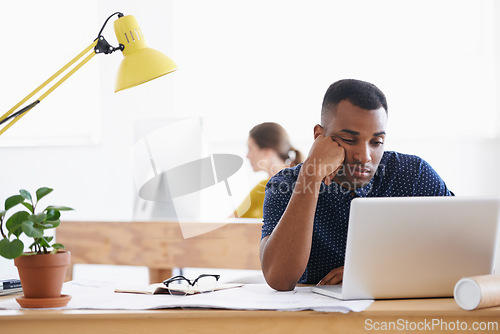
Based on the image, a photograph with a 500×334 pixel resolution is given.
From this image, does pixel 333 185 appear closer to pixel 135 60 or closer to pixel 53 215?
pixel 135 60

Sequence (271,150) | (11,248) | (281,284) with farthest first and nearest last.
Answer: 1. (271,150)
2. (281,284)
3. (11,248)

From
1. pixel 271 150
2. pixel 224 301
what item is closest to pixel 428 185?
pixel 224 301

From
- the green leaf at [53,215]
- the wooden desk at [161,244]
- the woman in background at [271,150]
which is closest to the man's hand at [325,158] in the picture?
the green leaf at [53,215]

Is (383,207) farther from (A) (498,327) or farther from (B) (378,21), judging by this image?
(B) (378,21)

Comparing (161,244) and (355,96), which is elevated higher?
(355,96)

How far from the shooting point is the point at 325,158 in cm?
144

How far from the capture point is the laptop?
1.12 metres

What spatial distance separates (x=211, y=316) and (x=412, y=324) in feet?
1.15

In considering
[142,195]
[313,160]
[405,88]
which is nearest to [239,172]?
[142,195]

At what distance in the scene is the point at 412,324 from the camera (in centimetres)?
105

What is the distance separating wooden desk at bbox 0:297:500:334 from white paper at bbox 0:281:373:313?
21mm

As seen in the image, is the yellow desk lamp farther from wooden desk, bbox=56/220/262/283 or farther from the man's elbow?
wooden desk, bbox=56/220/262/283

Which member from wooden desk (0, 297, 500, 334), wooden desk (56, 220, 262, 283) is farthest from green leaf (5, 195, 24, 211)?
wooden desk (56, 220, 262, 283)

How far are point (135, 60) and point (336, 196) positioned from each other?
0.62 metres
